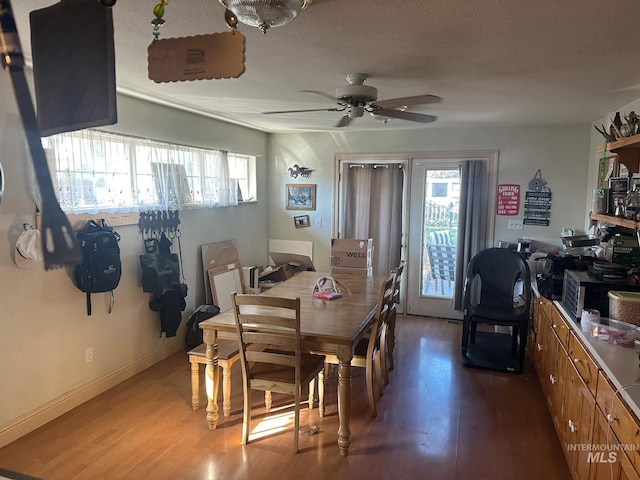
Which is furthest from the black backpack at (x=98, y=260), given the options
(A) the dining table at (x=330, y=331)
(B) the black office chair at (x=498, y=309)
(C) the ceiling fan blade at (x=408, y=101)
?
(B) the black office chair at (x=498, y=309)

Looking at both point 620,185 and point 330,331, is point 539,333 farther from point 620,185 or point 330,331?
point 330,331

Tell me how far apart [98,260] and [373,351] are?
2017 millimetres

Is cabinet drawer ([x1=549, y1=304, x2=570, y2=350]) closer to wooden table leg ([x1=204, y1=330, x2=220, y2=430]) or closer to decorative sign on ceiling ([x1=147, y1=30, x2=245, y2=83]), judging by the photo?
wooden table leg ([x1=204, y1=330, x2=220, y2=430])

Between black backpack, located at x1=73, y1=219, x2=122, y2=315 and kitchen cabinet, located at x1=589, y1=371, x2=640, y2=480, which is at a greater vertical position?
black backpack, located at x1=73, y1=219, x2=122, y2=315

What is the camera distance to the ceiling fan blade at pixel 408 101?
2429 mm

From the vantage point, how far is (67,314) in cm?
297

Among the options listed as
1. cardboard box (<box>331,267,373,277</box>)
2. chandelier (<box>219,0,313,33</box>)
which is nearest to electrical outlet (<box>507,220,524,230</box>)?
cardboard box (<box>331,267,373,277</box>)

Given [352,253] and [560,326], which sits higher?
[352,253]

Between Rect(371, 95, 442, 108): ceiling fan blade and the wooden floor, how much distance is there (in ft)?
6.83

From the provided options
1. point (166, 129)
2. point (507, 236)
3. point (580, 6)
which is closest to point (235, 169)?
point (166, 129)

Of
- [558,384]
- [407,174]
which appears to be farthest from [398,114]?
[407,174]

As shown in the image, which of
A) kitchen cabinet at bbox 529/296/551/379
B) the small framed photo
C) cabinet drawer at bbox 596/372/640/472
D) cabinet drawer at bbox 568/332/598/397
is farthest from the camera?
kitchen cabinet at bbox 529/296/551/379

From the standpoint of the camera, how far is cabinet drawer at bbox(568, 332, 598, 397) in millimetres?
1960

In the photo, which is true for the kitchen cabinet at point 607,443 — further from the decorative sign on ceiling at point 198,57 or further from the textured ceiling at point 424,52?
the decorative sign on ceiling at point 198,57
